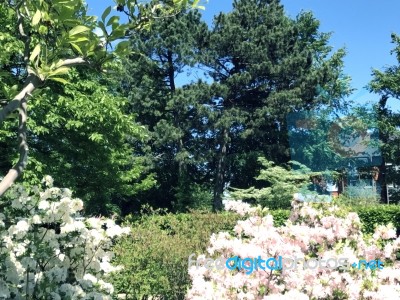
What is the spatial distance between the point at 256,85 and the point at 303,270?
22.5m

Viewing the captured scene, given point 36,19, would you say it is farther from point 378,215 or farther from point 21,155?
point 378,215

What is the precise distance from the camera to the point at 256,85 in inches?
975

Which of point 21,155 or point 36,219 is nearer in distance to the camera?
point 21,155

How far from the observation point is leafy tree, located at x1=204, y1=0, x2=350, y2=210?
23.1 meters

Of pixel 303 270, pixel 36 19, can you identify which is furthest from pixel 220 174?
pixel 36 19

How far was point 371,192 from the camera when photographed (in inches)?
998

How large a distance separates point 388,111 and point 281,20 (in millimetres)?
8334

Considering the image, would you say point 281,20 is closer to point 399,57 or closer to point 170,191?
point 399,57

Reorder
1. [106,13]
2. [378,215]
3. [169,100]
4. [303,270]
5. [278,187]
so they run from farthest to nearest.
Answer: [169,100]
[278,187]
[378,215]
[303,270]
[106,13]

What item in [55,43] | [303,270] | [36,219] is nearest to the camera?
[55,43]

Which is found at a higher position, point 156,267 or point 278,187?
point 278,187

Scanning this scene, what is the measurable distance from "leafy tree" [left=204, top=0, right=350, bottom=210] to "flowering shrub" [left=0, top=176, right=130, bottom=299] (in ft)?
61.6

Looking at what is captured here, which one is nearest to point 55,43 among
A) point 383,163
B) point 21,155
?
point 21,155

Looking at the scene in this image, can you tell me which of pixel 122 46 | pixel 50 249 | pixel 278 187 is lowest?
Result: pixel 50 249
